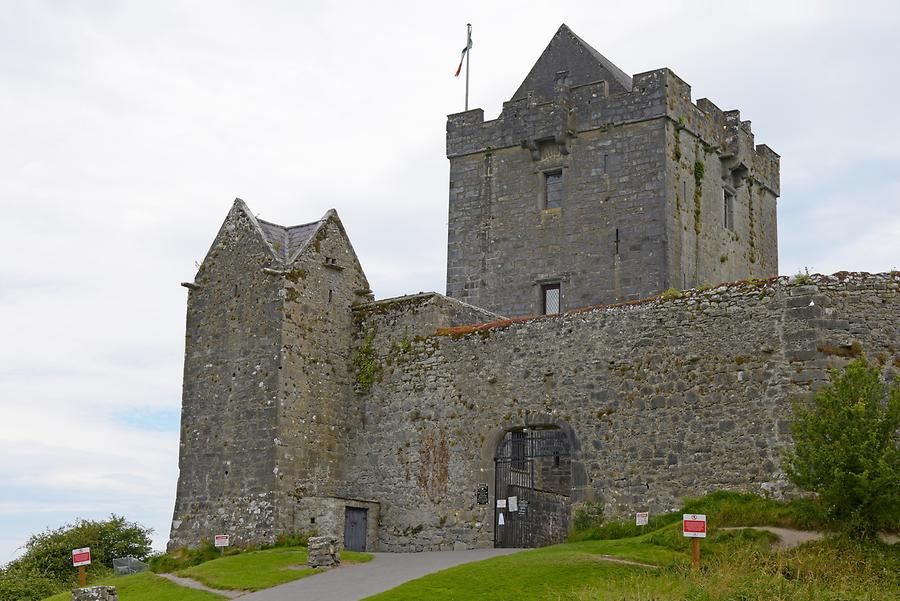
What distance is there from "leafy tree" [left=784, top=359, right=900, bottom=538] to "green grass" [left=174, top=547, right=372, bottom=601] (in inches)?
415

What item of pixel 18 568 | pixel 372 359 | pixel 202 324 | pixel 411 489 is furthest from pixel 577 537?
pixel 18 568

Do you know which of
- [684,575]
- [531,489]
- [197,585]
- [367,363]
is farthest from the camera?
[367,363]

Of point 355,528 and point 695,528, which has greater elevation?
point 695,528

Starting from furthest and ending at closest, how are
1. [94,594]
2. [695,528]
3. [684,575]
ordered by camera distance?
[94,594]
[695,528]
[684,575]

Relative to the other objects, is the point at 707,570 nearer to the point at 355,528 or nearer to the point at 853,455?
the point at 853,455

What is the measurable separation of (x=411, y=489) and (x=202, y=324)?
24.8ft

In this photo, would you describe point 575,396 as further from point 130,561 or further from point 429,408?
point 130,561

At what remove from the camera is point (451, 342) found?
31.2m

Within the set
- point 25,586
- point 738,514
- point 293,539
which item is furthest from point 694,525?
point 25,586

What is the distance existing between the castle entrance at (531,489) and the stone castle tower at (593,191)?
18.6 feet

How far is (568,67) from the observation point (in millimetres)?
39406

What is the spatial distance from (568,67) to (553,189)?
4.28 m

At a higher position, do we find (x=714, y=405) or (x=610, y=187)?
(x=610, y=187)

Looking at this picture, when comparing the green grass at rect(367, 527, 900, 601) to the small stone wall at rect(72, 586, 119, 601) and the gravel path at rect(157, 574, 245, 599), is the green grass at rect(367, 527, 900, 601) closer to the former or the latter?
the gravel path at rect(157, 574, 245, 599)
